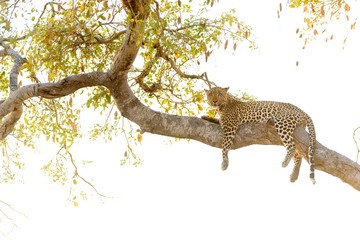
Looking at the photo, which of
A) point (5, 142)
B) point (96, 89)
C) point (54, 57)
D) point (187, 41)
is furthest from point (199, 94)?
point (5, 142)

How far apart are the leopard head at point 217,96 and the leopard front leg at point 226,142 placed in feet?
1.69

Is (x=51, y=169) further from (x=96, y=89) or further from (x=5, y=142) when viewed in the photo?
(x=96, y=89)

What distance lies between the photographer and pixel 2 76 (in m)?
8.77

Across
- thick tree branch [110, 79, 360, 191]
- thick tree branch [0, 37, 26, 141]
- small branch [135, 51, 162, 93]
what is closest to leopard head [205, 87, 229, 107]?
thick tree branch [110, 79, 360, 191]

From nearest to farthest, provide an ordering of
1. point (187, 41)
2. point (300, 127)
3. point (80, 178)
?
1. point (300, 127)
2. point (187, 41)
3. point (80, 178)

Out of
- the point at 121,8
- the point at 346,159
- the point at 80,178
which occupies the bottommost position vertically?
the point at 346,159

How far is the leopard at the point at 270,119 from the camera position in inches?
293

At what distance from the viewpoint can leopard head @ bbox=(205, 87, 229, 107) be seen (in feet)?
26.3

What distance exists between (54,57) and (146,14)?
1.41 m

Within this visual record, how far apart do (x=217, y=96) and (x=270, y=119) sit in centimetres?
78

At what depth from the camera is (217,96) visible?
8016mm

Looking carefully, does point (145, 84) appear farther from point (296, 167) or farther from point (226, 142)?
point (296, 167)

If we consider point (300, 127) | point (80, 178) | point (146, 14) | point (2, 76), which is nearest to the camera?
point (146, 14)

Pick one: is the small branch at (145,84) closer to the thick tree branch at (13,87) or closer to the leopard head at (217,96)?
the leopard head at (217,96)
